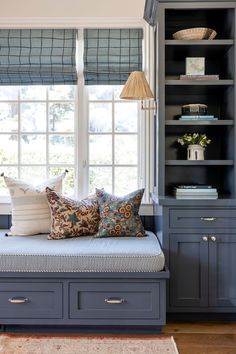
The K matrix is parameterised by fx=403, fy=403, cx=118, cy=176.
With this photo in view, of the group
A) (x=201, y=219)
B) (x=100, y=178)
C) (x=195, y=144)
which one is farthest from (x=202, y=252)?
(x=100, y=178)

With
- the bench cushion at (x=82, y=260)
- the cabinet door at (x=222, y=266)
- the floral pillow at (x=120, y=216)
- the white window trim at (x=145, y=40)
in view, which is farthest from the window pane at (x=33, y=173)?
the cabinet door at (x=222, y=266)

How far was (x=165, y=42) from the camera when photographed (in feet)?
9.87

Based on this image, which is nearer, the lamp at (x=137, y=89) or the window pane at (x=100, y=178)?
the lamp at (x=137, y=89)

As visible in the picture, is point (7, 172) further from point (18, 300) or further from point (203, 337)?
point (203, 337)

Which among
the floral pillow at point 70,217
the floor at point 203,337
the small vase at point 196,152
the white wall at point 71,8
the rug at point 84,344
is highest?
the white wall at point 71,8

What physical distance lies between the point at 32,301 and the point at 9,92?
1863mm

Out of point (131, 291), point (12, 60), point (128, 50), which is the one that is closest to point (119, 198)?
point (131, 291)

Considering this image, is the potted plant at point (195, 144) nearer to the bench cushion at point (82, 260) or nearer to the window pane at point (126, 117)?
the window pane at point (126, 117)

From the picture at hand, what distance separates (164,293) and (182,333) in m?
0.37

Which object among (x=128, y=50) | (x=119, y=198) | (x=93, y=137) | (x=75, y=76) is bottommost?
(x=119, y=198)

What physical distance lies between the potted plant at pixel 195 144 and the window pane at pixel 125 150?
0.51 meters

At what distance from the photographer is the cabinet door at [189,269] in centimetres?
291

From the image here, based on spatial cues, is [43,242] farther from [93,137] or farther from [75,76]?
[75,76]

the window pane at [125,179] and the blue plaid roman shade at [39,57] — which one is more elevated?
the blue plaid roman shade at [39,57]
